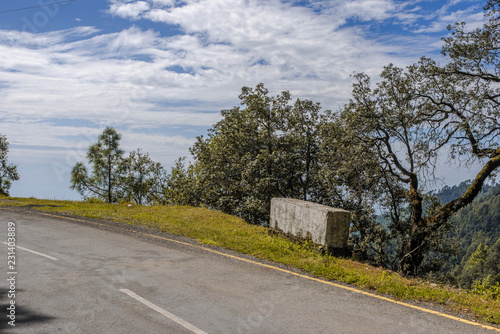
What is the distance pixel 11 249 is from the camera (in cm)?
Result: 946

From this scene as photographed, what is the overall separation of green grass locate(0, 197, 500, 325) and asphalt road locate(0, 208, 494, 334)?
2.24ft

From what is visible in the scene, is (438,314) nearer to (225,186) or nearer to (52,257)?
(52,257)

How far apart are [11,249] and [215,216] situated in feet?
30.3

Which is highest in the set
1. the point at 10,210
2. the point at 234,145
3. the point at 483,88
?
the point at 483,88

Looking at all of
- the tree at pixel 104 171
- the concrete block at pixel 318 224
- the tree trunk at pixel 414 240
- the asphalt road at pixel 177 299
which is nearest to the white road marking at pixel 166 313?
the asphalt road at pixel 177 299

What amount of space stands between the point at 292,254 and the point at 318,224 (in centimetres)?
128

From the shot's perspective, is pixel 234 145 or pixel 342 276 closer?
pixel 342 276

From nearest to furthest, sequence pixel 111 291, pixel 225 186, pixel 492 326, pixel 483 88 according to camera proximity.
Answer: pixel 492 326, pixel 111 291, pixel 483 88, pixel 225 186

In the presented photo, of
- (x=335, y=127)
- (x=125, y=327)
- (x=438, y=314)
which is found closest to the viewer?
(x=125, y=327)

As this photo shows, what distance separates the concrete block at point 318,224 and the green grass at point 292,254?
393mm

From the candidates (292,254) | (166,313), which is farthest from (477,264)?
(166,313)

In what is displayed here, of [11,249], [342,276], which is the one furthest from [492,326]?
[11,249]

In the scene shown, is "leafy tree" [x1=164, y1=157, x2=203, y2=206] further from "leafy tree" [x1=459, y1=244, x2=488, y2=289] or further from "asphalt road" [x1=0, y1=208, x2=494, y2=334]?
"leafy tree" [x1=459, y1=244, x2=488, y2=289]

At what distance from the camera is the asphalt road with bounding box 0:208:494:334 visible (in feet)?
17.1
